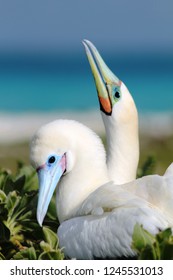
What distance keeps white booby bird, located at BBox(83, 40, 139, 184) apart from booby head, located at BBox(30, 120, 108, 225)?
29 centimetres

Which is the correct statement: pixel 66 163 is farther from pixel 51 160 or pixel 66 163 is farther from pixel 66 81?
pixel 66 81

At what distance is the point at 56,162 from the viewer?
5.32 meters

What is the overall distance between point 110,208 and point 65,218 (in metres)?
0.52

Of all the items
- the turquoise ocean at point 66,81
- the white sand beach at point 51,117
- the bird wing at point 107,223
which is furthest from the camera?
the turquoise ocean at point 66,81

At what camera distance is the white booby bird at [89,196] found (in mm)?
4867

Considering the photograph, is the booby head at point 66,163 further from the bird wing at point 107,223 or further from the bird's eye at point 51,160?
the bird wing at point 107,223

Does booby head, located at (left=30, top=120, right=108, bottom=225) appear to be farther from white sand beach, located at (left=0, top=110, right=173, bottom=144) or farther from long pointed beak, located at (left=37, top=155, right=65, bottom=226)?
white sand beach, located at (left=0, top=110, right=173, bottom=144)

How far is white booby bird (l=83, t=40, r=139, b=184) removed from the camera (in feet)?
19.1

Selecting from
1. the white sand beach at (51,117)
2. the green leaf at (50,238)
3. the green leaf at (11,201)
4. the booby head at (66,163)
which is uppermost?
the white sand beach at (51,117)

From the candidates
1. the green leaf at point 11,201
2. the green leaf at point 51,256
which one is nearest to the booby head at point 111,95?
the green leaf at point 11,201

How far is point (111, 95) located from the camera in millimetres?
5898

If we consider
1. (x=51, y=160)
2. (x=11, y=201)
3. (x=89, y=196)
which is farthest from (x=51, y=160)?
(x=11, y=201)

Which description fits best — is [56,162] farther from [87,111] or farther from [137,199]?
[87,111]

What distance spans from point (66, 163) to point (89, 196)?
0.28m
